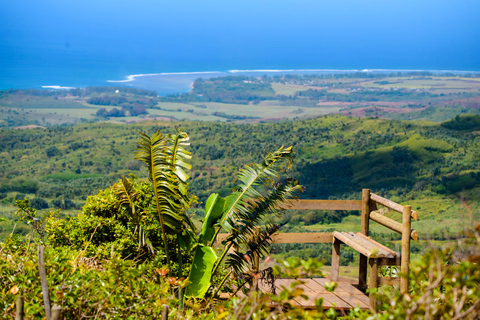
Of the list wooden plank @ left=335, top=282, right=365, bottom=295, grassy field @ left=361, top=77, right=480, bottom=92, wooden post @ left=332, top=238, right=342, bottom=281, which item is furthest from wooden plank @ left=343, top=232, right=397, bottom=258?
grassy field @ left=361, top=77, right=480, bottom=92

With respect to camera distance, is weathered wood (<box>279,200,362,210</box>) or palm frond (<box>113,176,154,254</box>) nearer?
palm frond (<box>113,176,154,254</box>)

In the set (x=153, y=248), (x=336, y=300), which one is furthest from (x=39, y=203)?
(x=336, y=300)

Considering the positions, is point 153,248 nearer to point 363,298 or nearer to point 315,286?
point 315,286

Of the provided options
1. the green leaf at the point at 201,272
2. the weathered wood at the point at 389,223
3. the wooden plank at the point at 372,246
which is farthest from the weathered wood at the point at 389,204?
the green leaf at the point at 201,272

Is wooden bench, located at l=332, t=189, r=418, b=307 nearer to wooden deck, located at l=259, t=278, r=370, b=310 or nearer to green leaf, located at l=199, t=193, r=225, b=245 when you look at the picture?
wooden deck, located at l=259, t=278, r=370, b=310

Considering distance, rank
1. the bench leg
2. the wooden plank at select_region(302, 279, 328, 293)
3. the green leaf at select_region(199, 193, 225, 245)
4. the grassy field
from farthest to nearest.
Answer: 1. the grassy field
2. the bench leg
3. the wooden plank at select_region(302, 279, 328, 293)
4. the green leaf at select_region(199, 193, 225, 245)

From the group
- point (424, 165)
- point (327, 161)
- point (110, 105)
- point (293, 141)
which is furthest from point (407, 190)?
point (110, 105)
